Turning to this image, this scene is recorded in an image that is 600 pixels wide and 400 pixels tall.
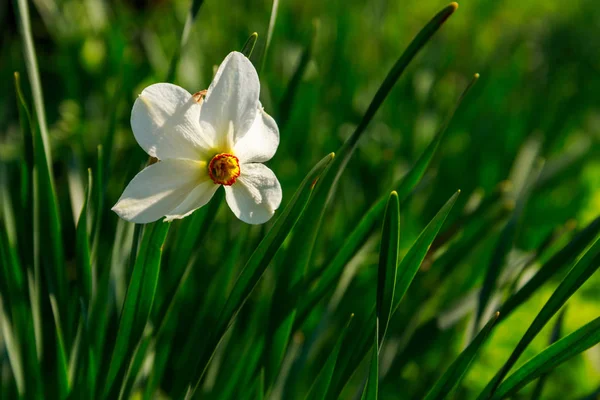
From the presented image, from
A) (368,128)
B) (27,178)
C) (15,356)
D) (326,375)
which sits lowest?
(15,356)

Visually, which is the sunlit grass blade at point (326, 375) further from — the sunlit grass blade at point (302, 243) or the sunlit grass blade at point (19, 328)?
the sunlit grass blade at point (19, 328)

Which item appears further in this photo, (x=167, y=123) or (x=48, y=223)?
(x=48, y=223)

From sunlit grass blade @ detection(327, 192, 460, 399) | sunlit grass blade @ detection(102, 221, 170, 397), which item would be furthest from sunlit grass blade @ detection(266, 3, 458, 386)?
sunlit grass blade @ detection(102, 221, 170, 397)

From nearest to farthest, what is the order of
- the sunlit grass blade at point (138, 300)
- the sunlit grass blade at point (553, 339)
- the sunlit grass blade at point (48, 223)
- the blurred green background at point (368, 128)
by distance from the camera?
the sunlit grass blade at point (138, 300), the sunlit grass blade at point (48, 223), the sunlit grass blade at point (553, 339), the blurred green background at point (368, 128)

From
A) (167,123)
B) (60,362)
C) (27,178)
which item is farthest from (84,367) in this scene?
(167,123)

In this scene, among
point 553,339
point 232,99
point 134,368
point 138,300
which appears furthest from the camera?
point 553,339

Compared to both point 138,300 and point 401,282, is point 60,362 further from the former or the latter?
point 401,282

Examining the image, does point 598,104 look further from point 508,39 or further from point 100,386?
point 100,386

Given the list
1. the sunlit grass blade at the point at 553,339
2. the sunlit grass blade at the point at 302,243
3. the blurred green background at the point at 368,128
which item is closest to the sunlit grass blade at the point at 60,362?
the blurred green background at the point at 368,128
